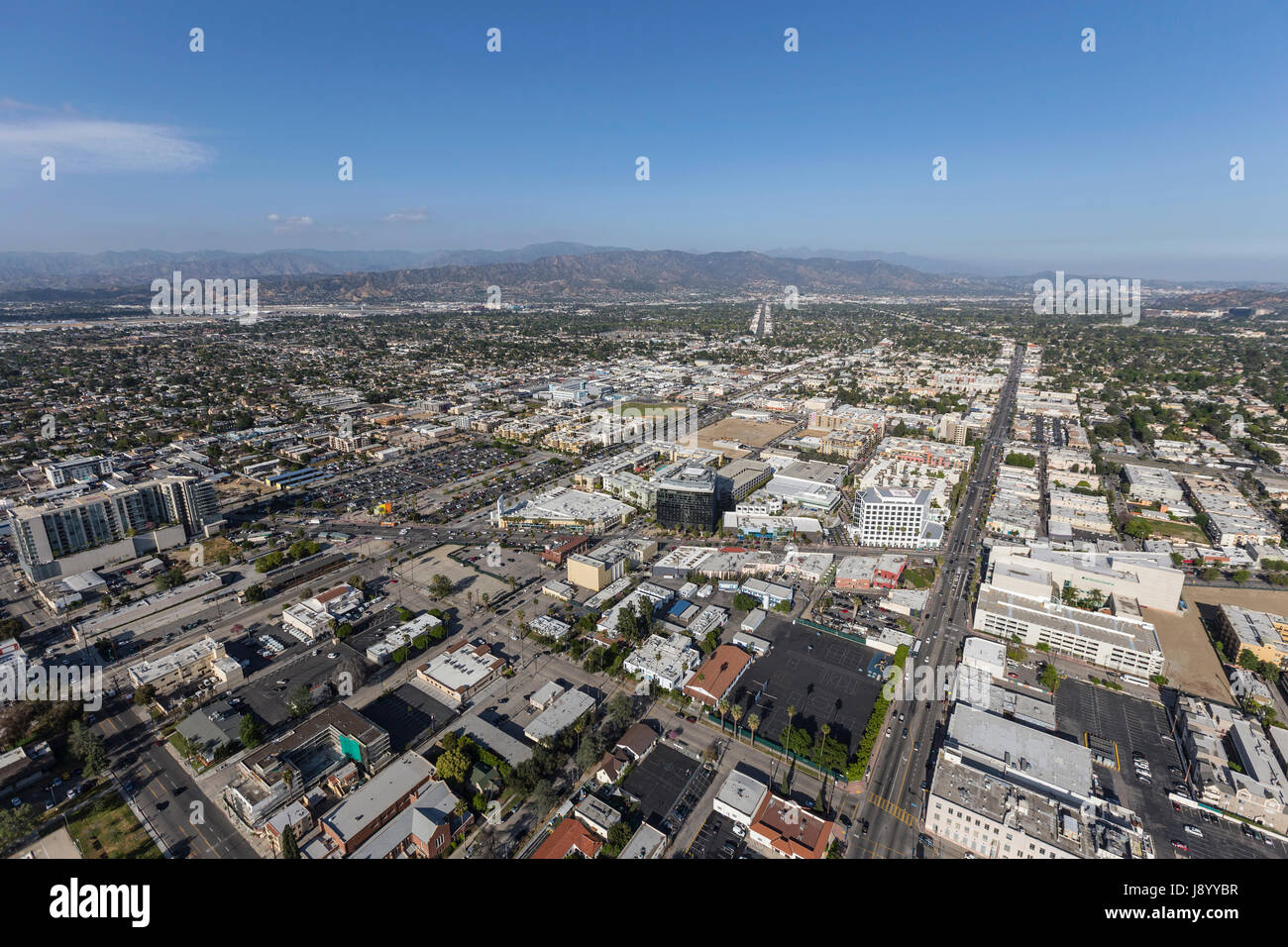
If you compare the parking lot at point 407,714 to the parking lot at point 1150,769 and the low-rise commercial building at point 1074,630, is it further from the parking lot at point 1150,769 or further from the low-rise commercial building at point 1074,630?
the low-rise commercial building at point 1074,630

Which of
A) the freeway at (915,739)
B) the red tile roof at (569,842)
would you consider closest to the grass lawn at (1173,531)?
the freeway at (915,739)

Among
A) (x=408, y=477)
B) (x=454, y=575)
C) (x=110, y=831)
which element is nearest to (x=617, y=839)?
(x=110, y=831)

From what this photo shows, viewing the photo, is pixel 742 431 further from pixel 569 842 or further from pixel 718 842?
pixel 569 842

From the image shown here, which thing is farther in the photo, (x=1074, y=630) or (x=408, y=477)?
(x=408, y=477)

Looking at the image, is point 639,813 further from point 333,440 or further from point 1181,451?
point 1181,451

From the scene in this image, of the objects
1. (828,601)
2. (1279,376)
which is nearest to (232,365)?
(828,601)

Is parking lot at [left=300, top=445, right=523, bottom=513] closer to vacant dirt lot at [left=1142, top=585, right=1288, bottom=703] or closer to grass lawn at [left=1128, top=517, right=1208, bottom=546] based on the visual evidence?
vacant dirt lot at [left=1142, top=585, right=1288, bottom=703]
